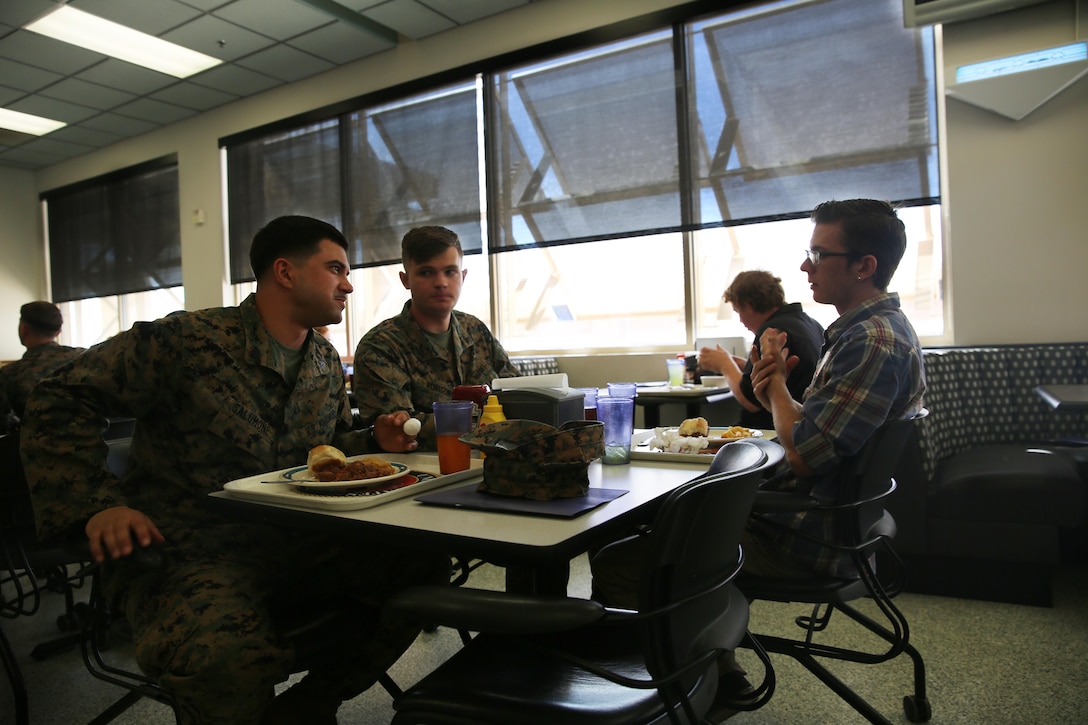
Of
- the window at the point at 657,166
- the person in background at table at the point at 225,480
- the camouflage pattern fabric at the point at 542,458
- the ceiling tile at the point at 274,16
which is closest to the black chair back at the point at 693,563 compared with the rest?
the camouflage pattern fabric at the point at 542,458

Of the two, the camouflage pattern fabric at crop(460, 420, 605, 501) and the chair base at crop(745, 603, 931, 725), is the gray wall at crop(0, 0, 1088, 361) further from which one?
the camouflage pattern fabric at crop(460, 420, 605, 501)

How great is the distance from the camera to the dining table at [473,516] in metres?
0.91

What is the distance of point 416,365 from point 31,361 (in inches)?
104

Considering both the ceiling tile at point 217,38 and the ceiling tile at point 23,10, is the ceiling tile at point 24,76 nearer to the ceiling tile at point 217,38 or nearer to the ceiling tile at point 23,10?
the ceiling tile at point 23,10

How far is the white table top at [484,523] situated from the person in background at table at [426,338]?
86cm

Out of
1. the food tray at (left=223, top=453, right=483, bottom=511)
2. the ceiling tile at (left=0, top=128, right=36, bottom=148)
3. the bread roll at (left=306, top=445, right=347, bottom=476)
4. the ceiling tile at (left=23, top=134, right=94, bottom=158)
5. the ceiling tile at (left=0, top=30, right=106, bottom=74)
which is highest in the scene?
the ceiling tile at (left=0, top=30, right=106, bottom=74)

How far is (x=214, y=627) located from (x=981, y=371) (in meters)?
3.46

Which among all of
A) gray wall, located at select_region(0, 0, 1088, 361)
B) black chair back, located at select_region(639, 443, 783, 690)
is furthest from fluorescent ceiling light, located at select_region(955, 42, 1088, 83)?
black chair back, located at select_region(639, 443, 783, 690)

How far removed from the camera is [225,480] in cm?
150

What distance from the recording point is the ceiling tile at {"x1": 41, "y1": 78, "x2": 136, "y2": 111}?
5906 mm

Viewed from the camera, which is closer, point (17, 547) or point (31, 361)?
point (17, 547)

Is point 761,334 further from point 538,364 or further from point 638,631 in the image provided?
point 538,364

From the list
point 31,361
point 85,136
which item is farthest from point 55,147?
point 31,361

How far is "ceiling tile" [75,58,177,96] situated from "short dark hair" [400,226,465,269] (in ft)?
15.8
